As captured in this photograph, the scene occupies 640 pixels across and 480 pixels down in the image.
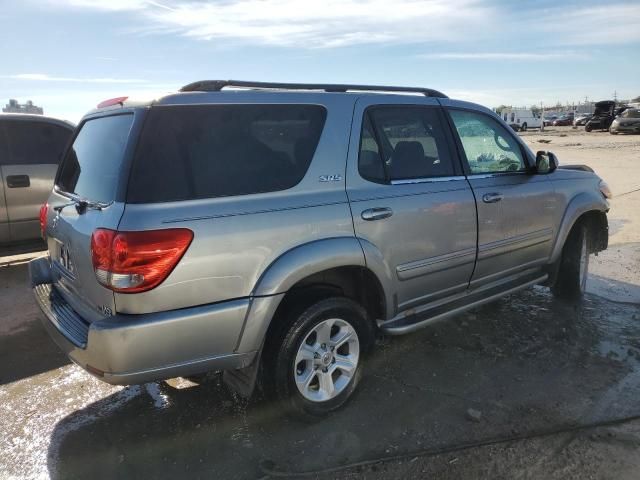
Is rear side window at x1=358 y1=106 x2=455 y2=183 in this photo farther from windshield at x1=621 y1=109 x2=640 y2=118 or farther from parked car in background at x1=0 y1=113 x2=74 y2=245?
windshield at x1=621 y1=109 x2=640 y2=118

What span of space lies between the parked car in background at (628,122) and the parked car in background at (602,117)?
651 cm

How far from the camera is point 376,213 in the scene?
311 cm

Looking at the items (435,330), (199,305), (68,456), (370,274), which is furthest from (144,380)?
(435,330)

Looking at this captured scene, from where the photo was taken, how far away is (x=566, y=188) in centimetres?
457

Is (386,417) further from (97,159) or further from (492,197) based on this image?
(97,159)

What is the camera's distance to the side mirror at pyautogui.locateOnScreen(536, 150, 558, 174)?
4.29 m

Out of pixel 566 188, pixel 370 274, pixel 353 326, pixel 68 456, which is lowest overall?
pixel 68 456

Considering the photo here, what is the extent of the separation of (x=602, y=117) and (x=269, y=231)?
42.9m

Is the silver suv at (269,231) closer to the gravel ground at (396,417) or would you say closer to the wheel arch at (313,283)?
the wheel arch at (313,283)

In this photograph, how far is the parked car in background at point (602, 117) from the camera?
38812mm

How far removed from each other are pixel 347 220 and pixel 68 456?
198cm

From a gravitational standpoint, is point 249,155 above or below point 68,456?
above

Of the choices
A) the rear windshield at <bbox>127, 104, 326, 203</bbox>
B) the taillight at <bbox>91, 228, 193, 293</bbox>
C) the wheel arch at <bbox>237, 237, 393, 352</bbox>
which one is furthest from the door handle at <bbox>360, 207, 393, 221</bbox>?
the taillight at <bbox>91, 228, 193, 293</bbox>

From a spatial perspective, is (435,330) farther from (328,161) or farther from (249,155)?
(249,155)
